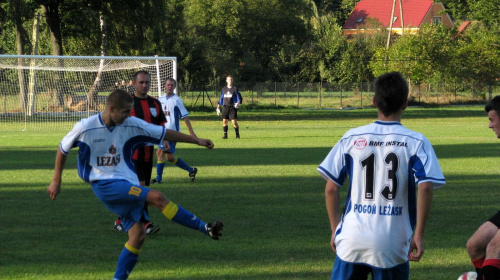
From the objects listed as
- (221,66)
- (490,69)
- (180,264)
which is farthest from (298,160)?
(221,66)

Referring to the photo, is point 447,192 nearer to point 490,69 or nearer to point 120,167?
point 120,167

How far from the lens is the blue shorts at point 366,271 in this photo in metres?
3.89

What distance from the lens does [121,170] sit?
19.3 feet

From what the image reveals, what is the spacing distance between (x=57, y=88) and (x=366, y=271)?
25828 millimetres

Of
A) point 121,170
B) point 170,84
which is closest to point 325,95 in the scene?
point 170,84

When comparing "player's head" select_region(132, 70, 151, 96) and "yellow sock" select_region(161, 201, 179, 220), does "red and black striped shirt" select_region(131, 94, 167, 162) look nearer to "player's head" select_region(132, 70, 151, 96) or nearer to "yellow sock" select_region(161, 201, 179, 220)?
"player's head" select_region(132, 70, 151, 96)

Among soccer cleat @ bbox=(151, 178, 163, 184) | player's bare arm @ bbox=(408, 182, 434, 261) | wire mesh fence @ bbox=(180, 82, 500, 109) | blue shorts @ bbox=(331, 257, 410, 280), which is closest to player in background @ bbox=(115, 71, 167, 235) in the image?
soccer cleat @ bbox=(151, 178, 163, 184)

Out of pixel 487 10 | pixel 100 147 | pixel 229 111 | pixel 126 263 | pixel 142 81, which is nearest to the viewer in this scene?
pixel 126 263

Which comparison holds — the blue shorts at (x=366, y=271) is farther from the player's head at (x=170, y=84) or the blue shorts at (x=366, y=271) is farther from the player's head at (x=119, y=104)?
the player's head at (x=170, y=84)

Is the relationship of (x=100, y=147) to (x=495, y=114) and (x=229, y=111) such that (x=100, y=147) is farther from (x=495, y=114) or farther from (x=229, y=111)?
(x=229, y=111)

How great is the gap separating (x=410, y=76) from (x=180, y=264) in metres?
47.1

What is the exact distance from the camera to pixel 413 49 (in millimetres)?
51594

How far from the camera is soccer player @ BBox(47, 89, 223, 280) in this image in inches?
224

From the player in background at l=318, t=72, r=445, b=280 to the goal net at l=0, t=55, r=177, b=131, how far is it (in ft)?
75.1
